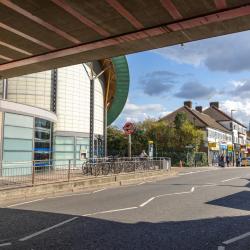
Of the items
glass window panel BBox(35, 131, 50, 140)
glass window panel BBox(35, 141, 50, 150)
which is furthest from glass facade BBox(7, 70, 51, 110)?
glass window panel BBox(35, 141, 50, 150)

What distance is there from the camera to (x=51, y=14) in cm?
834

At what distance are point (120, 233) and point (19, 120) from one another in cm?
1419

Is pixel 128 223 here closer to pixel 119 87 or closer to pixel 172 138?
pixel 119 87

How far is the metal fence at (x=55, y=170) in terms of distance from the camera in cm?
1630

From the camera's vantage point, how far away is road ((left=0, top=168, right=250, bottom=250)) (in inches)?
296

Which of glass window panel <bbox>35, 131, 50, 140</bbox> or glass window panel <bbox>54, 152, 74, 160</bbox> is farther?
glass window panel <bbox>54, 152, 74, 160</bbox>

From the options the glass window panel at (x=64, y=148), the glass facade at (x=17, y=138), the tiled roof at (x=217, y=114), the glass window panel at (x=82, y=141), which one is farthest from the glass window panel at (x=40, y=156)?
the tiled roof at (x=217, y=114)

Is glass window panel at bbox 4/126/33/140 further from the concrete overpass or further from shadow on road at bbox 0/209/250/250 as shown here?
shadow on road at bbox 0/209/250/250

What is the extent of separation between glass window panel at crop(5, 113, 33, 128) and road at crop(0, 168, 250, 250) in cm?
716

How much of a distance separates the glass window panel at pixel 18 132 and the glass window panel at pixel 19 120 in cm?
21

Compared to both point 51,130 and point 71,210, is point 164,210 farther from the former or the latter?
point 51,130

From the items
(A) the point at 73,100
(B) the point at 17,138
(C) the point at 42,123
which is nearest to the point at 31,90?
(A) the point at 73,100

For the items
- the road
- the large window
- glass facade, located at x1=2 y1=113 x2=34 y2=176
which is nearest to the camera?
the road

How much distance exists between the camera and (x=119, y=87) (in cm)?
4056
